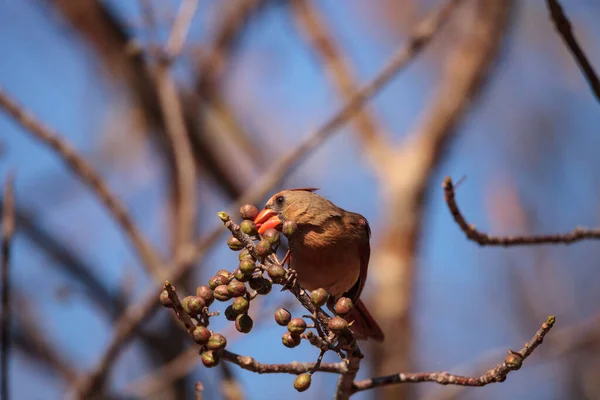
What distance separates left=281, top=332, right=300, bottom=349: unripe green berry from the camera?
169 cm

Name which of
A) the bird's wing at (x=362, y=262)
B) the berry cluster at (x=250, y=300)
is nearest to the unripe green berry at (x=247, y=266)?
the berry cluster at (x=250, y=300)

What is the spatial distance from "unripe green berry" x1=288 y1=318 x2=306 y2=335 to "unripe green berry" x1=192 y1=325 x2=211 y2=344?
0.67 ft

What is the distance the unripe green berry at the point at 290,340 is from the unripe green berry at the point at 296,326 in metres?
0.02

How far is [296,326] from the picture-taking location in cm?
167

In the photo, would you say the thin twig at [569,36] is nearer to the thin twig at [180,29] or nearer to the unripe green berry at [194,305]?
the unripe green berry at [194,305]

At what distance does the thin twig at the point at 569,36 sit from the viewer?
227cm

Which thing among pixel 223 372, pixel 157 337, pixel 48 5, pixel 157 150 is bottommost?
pixel 223 372

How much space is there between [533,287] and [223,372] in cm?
339

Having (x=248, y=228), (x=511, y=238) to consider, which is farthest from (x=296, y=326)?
(x=511, y=238)

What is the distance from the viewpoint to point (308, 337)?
1.71m

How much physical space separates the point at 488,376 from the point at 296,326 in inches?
20.0

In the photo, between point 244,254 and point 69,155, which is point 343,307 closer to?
point 244,254

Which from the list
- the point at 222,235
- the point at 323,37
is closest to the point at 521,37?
the point at 323,37

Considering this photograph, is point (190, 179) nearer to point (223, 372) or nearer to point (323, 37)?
point (223, 372)
